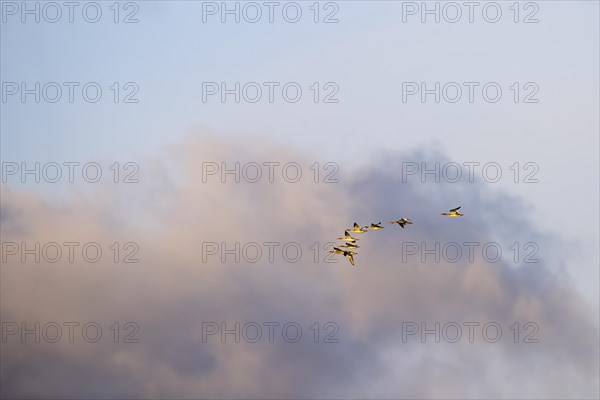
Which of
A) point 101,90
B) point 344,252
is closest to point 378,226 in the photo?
point 344,252

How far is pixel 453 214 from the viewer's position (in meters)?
158

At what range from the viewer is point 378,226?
15650 centimetres

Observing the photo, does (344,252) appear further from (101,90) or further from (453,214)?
(101,90)

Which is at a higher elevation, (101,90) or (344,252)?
(101,90)

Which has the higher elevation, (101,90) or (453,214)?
(101,90)

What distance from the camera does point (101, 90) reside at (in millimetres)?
186250

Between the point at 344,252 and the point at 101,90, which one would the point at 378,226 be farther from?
the point at 101,90

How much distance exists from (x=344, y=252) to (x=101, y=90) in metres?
50.4

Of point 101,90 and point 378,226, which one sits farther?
point 101,90

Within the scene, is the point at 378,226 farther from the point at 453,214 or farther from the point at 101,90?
the point at 101,90

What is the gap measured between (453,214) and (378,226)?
32.6 feet

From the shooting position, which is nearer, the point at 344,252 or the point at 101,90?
the point at 344,252

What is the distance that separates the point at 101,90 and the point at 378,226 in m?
53.0

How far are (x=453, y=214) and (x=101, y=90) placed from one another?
194ft
